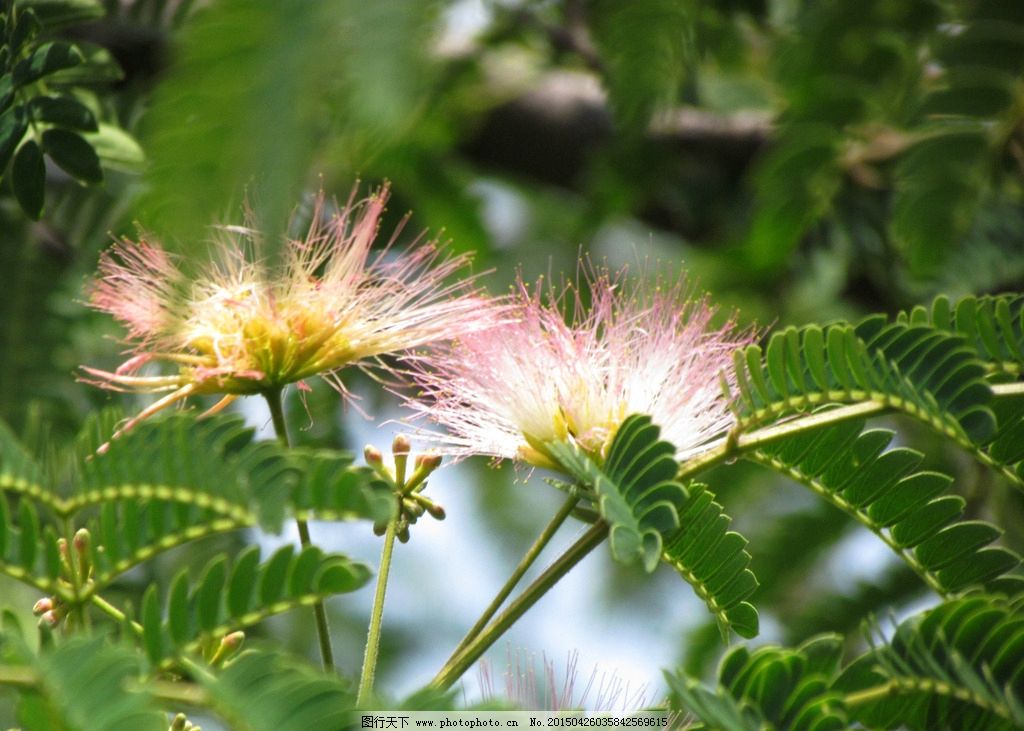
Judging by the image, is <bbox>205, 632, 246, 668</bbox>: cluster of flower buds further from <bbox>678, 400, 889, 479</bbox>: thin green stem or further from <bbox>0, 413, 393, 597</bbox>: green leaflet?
<bbox>678, 400, 889, 479</bbox>: thin green stem

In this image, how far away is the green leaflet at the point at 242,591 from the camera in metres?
1.30

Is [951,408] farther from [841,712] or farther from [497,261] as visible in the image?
[497,261]

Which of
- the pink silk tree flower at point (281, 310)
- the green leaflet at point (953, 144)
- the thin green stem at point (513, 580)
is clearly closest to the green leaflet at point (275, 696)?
the thin green stem at point (513, 580)

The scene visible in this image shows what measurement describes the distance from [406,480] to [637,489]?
41 cm

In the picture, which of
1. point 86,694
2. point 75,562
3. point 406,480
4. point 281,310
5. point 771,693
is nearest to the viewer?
point 86,694

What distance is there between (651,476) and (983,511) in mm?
2359

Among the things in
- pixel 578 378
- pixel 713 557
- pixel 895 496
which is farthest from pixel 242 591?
pixel 895 496

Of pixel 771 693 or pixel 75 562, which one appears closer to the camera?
pixel 771 693

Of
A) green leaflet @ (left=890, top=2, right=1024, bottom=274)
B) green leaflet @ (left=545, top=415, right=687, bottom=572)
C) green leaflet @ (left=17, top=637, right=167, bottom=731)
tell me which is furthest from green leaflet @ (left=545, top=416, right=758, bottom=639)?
green leaflet @ (left=890, top=2, right=1024, bottom=274)

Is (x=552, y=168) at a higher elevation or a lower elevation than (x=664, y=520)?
lower

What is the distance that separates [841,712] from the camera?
1273mm

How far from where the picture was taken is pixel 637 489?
1.54 metres

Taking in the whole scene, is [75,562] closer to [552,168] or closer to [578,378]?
[578,378]

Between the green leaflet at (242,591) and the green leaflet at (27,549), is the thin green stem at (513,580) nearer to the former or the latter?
the green leaflet at (242,591)
